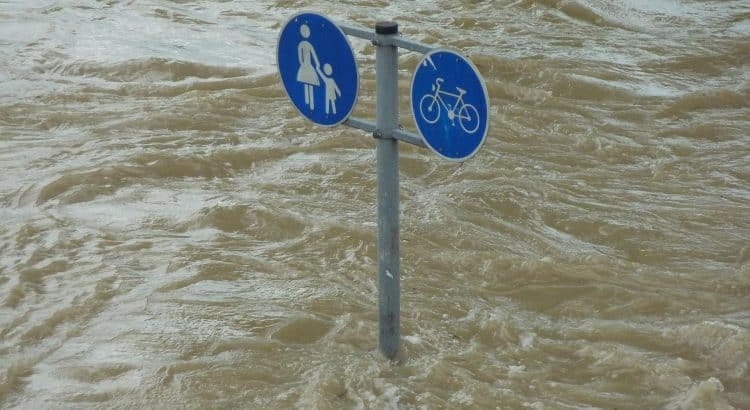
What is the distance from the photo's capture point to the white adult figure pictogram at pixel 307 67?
3250 millimetres

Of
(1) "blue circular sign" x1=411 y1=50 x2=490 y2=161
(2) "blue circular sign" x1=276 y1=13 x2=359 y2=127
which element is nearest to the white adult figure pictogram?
(2) "blue circular sign" x1=276 y1=13 x2=359 y2=127

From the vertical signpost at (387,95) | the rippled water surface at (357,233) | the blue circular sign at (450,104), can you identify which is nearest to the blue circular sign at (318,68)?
the vertical signpost at (387,95)

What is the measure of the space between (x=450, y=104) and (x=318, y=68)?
0.54m

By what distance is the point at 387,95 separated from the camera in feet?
10.4

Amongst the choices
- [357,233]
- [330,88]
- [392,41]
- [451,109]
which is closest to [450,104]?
[451,109]

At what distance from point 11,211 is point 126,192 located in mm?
594

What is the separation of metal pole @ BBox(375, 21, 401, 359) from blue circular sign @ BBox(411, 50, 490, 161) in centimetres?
17

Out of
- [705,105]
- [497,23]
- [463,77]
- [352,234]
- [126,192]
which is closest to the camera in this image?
[463,77]

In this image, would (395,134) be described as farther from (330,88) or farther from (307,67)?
(307,67)

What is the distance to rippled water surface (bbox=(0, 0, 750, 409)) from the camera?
3.74 m

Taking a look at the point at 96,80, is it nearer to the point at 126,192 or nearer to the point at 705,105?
the point at 126,192

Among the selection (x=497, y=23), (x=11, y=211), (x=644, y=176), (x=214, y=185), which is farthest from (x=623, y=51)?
(x=11, y=211)

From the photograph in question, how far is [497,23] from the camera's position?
8633mm

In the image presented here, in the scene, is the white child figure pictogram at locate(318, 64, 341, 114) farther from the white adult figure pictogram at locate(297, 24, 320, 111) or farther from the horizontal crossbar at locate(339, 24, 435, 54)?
the horizontal crossbar at locate(339, 24, 435, 54)
